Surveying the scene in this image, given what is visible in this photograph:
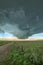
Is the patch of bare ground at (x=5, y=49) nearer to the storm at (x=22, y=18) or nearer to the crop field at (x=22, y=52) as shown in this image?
the crop field at (x=22, y=52)

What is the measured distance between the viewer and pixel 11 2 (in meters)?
2.89

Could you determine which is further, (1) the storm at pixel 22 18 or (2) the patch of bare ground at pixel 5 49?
(1) the storm at pixel 22 18

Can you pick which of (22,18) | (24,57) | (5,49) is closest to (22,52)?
(24,57)

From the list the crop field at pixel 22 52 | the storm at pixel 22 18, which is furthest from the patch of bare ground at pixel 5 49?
the storm at pixel 22 18

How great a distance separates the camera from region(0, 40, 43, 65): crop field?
264cm

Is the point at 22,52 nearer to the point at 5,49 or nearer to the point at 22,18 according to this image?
the point at 5,49

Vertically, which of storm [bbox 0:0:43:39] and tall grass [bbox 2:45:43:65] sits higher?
storm [bbox 0:0:43:39]

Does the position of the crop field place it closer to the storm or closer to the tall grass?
the tall grass

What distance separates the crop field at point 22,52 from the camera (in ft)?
8.67

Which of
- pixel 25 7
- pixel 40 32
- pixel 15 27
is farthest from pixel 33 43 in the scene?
pixel 25 7

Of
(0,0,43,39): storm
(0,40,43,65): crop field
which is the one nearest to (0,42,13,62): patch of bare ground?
(0,40,43,65): crop field

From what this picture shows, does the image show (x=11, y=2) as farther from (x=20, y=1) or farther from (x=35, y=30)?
(x=35, y=30)

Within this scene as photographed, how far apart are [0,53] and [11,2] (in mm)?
864

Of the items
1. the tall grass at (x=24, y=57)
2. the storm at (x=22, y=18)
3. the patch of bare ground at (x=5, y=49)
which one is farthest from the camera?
the storm at (x=22, y=18)
